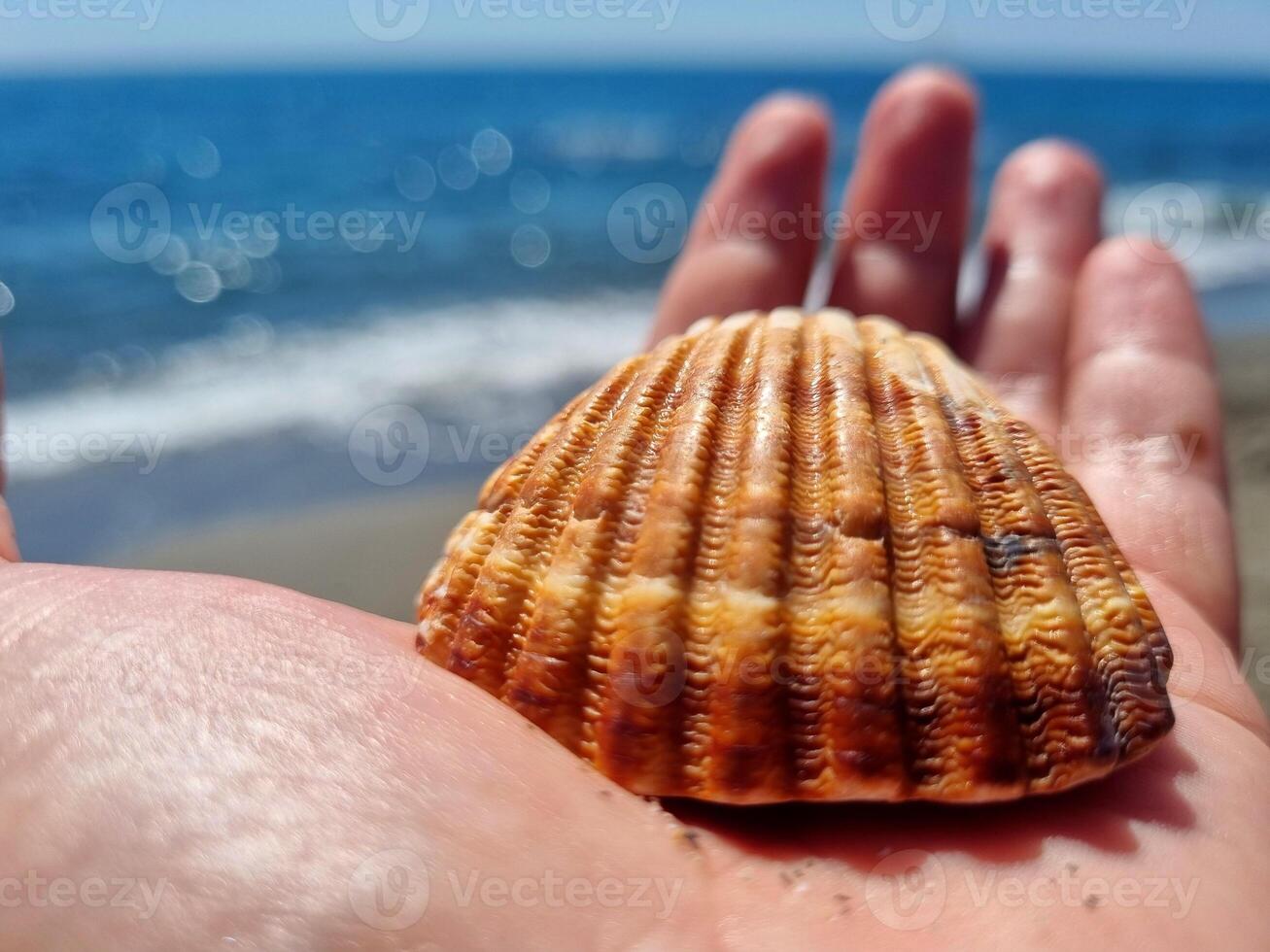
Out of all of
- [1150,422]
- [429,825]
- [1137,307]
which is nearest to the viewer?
[429,825]

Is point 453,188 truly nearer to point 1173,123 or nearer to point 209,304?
point 209,304

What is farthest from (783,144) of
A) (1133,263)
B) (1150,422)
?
(1150,422)

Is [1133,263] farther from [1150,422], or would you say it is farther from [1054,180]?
[1054,180]

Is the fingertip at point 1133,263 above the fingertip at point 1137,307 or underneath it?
above

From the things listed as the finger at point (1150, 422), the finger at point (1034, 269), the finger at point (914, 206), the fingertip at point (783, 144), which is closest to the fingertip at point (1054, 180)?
the finger at point (1034, 269)

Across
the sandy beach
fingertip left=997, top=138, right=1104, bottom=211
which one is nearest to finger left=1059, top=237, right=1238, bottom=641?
fingertip left=997, top=138, right=1104, bottom=211

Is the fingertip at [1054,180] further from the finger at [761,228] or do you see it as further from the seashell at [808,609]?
the seashell at [808,609]

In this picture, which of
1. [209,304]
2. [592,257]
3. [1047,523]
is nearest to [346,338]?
[209,304]
